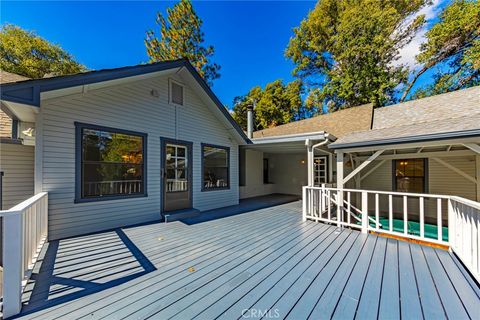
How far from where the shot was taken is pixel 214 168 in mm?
7020

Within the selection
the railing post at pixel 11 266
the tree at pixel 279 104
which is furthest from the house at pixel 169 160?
the tree at pixel 279 104

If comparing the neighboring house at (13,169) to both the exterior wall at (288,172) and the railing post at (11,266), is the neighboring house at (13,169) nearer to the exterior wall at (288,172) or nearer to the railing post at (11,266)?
the railing post at (11,266)

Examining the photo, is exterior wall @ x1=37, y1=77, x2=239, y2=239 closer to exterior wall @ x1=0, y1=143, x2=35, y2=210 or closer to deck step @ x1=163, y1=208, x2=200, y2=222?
deck step @ x1=163, y1=208, x2=200, y2=222

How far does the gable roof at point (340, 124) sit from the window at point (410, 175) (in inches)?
86.9

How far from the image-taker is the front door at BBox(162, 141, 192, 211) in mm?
5487

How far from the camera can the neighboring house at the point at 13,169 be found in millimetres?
4348

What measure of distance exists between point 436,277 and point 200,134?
5.96 m

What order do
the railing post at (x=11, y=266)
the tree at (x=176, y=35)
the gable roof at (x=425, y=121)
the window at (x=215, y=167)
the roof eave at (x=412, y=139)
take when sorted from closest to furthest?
the railing post at (x=11, y=266) < the roof eave at (x=412, y=139) < the gable roof at (x=425, y=121) < the window at (x=215, y=167) < the tree at (x=176, y=35)

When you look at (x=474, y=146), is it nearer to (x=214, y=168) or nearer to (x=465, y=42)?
(x=214, y=168)

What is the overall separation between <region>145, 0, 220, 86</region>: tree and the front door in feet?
36.2

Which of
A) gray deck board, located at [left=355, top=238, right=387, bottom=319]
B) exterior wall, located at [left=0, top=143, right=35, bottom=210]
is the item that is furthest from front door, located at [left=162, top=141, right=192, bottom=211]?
gray deck board, located at [left=355, top=238, right=387, bottom=319]

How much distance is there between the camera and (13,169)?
4.50m

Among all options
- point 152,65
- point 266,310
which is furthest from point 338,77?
point 266,310

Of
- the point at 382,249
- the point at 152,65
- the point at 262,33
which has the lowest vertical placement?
the point at 382,249
